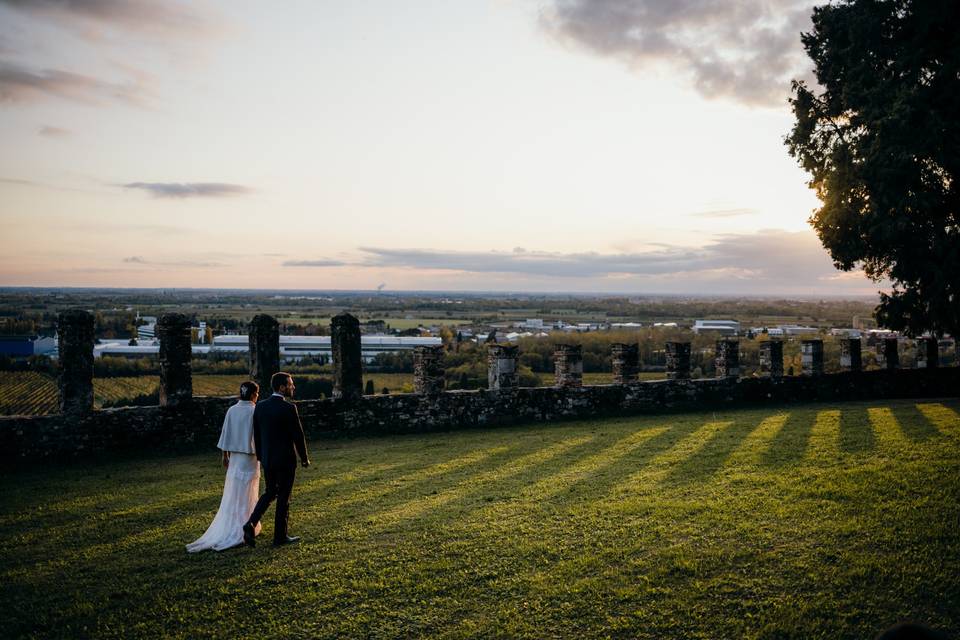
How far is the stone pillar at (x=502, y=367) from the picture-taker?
50.6 feet

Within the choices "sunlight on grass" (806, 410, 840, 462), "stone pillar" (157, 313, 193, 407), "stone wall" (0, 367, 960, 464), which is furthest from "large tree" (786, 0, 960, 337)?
"stone pillar" (157, 313, 193, 407)

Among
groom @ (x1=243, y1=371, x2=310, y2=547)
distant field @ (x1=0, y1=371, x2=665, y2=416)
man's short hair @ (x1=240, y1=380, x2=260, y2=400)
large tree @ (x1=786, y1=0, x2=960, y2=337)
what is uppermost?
large tree @ (x1=786, y1=0, x2=960, y2=337)

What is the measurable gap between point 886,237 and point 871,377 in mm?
6121

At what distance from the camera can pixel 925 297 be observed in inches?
622

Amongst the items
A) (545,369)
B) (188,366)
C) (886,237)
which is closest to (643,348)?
(545,369)

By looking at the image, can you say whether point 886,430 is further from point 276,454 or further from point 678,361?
point 276,454

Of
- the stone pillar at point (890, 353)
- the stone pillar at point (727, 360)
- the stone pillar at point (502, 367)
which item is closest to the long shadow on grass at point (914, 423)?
the stone pillar at point (890, 353)

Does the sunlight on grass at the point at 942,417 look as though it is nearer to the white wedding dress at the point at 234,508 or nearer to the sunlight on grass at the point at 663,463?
the sunlight on grass at the point at 663,463

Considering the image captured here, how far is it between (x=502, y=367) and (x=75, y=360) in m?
9.25

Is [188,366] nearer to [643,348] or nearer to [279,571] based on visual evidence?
[279,571]

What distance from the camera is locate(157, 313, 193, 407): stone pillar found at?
12.5m

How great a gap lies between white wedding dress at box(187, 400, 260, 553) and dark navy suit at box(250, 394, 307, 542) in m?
0.16

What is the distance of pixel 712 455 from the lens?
1070 centimetres

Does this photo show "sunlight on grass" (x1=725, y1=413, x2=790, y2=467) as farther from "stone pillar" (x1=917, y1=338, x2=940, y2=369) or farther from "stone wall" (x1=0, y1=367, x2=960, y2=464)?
"stone pillar" (x1=917, y1=338, x2=940, y2=369)
